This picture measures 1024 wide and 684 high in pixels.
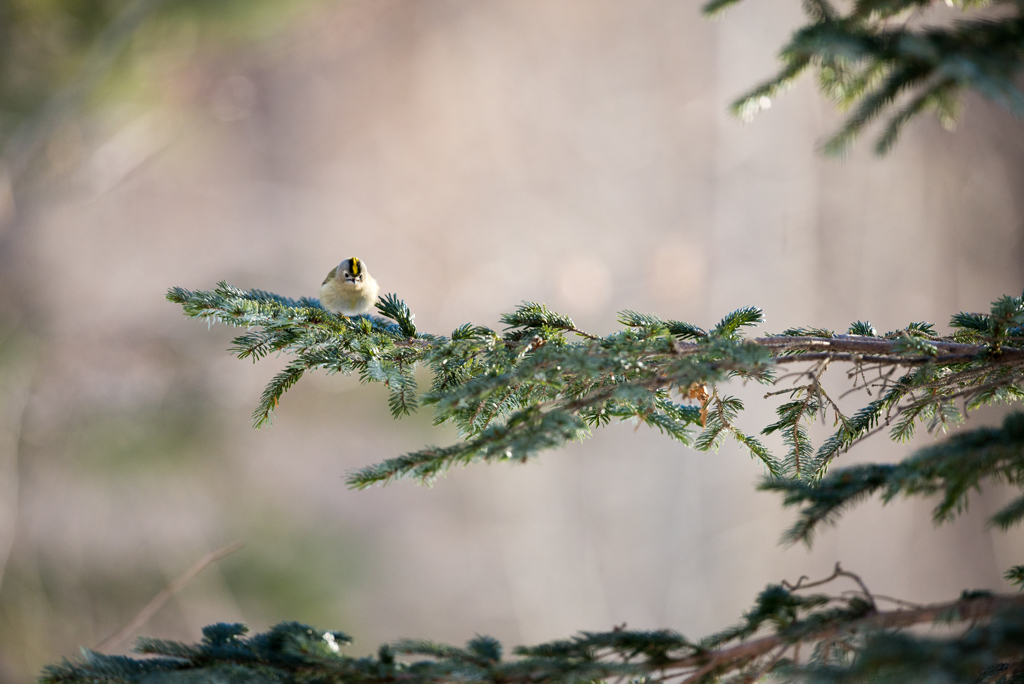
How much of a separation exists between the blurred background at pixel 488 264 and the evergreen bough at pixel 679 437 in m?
3.16

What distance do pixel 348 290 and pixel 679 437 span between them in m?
0.96

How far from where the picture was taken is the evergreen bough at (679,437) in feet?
2.34

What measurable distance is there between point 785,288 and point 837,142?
14.5 ft

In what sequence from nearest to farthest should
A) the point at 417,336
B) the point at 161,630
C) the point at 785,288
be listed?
the point at 417,336 < the point at 161,630 < the point at 785,288

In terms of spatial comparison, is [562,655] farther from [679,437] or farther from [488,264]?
[488,264]

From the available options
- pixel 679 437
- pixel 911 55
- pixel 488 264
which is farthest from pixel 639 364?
pixel 488 264

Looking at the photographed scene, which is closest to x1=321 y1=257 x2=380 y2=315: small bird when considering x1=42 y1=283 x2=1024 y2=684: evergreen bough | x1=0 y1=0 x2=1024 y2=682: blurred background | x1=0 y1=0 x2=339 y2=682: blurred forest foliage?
x1=42 y1=283 x2=1024 y2=684: evergreen bough

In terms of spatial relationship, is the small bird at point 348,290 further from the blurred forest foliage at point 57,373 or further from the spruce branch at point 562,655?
the blurred forest foliage at point 57,373

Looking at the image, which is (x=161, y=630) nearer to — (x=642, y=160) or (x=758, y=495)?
(x=758, y=495)

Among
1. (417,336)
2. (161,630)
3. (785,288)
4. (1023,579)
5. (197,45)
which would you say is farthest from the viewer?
(785,288)

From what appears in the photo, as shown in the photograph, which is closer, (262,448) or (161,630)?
(161,630)

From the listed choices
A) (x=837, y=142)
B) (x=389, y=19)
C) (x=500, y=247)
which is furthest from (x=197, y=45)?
(x=837, y=142)

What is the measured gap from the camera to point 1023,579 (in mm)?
927

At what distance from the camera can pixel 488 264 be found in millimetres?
5004
